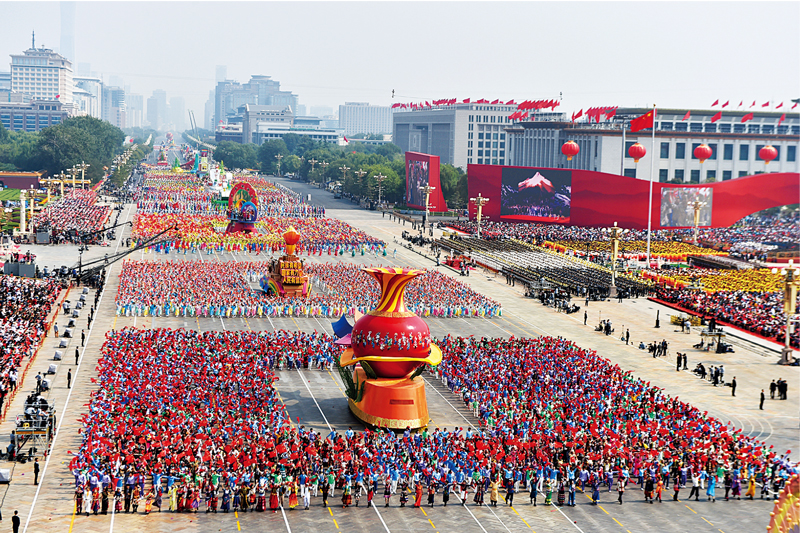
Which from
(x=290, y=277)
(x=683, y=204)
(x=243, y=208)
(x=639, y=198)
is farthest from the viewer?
(x=683, y=204)

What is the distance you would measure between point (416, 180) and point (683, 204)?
38472mm

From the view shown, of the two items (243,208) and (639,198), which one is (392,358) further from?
(639,198)

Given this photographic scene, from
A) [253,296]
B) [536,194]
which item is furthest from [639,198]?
[253,296]

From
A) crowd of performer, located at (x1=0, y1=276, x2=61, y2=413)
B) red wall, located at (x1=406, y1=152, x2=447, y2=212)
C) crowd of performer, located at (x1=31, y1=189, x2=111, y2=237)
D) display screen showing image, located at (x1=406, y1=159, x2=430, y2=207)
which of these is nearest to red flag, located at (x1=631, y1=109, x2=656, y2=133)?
red wall, located at (x1=406, y1=152, x2=447, y2=212)

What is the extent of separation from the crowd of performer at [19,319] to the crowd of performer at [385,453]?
16.9 ft

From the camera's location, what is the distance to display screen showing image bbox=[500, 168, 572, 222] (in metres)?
113

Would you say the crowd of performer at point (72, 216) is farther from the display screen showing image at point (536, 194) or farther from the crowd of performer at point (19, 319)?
the display screen showing image at point (536, 194)

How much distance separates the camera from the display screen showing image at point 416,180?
423ft

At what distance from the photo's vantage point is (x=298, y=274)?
66.0 meters

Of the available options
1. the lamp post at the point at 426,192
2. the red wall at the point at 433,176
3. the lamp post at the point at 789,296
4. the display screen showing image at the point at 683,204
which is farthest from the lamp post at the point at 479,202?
the lamp post at the point at 789,296

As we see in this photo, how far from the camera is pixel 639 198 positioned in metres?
110

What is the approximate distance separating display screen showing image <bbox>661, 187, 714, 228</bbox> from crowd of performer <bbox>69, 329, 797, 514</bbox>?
74087mm

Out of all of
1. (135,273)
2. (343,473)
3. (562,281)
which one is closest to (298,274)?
(135,273)

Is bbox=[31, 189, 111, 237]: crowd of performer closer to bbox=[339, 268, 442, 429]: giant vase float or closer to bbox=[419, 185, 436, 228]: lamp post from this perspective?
bbox=[419, 185, 436, 228]: lamp post
